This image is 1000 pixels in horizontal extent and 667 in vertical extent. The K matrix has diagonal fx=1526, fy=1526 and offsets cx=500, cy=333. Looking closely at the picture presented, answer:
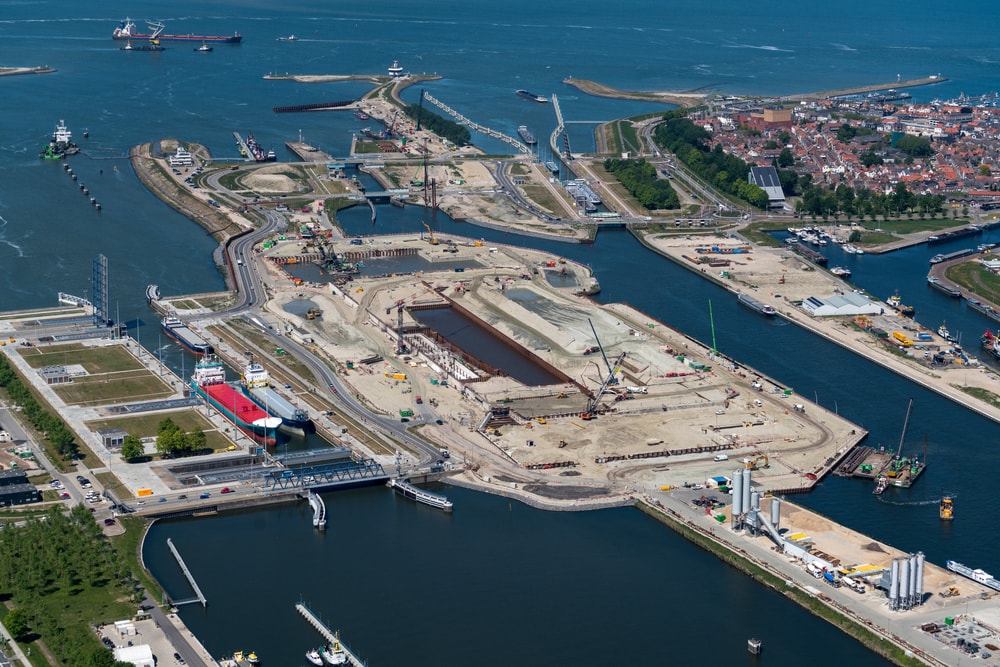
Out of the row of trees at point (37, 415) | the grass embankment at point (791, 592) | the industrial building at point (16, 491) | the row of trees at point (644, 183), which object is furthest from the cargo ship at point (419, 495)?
the row of trees at point (644, 183)

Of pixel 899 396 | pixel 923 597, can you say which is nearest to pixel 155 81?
pixel 899 396

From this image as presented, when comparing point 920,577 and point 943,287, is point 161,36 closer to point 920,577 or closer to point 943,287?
point 943,287

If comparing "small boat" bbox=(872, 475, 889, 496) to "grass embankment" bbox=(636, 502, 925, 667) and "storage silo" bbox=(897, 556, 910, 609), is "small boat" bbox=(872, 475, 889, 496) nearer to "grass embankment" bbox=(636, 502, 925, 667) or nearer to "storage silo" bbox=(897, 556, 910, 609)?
"grass embankment" bbox=(636, 502, 925, 667)

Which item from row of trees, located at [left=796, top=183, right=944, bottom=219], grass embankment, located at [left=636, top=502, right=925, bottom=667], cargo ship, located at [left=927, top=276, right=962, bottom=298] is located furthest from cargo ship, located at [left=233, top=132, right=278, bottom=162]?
grass embankment, located at [left=636, top=502, right=925, bottom=667]

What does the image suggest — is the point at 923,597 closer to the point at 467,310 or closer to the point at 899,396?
the point at 899,396

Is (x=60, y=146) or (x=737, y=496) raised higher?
(x=737, y=496)

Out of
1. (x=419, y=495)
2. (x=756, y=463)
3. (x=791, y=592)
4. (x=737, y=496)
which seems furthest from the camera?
(x=756, y=463)

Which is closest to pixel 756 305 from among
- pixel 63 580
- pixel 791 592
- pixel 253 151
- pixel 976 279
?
pixel 976 279

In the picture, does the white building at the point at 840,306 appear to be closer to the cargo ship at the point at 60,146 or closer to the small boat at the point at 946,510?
the small boat at the point at 946,510
